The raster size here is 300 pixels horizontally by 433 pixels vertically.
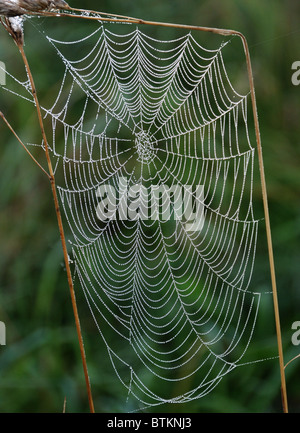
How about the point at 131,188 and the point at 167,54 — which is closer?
the point at 131,188

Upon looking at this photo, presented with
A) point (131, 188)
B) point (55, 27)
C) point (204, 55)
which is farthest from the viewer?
point (55, 27)

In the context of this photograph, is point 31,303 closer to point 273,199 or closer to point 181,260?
point 181,260

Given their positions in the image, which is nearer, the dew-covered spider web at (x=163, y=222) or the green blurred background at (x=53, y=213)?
the dew-covered spider web at (x=163, y=222)

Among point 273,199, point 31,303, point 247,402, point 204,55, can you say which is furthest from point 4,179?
point 247,402

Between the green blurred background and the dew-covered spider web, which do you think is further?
the green blurred background

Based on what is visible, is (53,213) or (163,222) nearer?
(163,222)

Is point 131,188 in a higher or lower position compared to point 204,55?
lower

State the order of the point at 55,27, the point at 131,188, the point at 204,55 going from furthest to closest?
the point at 55,27 < the point at 204,55 < the point at 131,188

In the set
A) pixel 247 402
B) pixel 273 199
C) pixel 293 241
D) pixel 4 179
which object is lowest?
pixel 247 402
